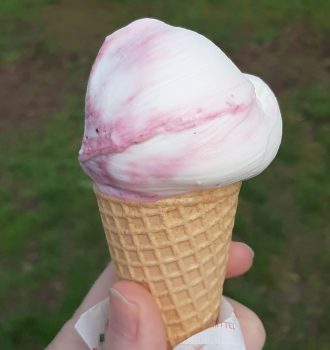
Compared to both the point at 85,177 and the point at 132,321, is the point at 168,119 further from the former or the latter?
the point at 85,177

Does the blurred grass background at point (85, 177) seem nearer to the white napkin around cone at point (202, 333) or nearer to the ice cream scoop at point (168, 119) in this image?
the white napkin around cone at point (202, 333)

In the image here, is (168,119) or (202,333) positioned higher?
(168,119)

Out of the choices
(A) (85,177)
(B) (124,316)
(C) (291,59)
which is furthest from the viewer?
(C) (291,59)

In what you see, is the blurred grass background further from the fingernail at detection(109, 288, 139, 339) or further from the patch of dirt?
the fingernail at detection(109, 288, 139, 339)

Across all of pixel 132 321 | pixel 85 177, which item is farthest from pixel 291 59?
pixel 132 321

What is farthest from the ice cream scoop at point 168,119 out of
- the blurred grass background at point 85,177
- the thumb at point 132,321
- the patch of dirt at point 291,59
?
the patch of dirt at point 291,59

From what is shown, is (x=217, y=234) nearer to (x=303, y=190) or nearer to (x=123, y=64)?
(x=123, y=64)

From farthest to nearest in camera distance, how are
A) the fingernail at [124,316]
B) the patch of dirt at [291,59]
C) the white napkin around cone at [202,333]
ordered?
the patch of dirt at [291,59], the white napkin around cone at [202,333], the fingernail at [124,316]

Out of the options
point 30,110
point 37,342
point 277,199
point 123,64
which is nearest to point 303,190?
point 277,199
